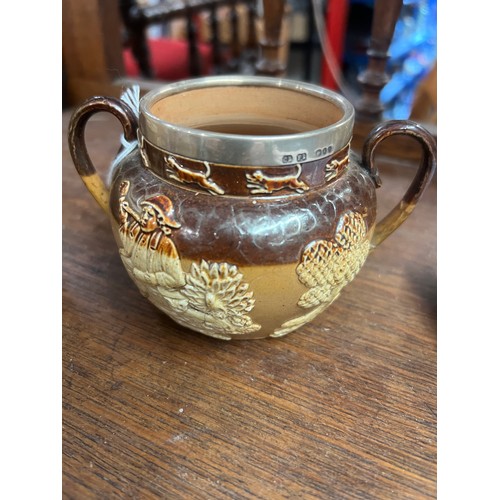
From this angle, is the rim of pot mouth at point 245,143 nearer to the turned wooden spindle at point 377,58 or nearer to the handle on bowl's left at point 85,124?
the handle on bowl's left at point 85,124

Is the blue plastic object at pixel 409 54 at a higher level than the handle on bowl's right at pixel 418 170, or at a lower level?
lower

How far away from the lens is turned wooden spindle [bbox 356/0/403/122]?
83 centimetres

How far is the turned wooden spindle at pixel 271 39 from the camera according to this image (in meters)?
0.93

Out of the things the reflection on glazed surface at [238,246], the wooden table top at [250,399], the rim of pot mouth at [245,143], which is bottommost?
the wooden table top at [250,399]

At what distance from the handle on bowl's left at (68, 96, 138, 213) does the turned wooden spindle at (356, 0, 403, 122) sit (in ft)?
1.68

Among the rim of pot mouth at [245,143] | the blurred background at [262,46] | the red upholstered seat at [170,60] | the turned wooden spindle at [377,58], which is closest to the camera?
the rim of pot mouth at [245,143]

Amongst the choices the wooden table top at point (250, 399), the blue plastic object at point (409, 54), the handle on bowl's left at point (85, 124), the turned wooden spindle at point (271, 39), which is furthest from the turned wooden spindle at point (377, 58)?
the blue plastic object at point (409, 54)

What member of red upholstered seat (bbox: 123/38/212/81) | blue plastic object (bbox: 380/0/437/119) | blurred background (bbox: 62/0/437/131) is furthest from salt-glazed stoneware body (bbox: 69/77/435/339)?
blue plastic object (bbox: 380/0/437/119)

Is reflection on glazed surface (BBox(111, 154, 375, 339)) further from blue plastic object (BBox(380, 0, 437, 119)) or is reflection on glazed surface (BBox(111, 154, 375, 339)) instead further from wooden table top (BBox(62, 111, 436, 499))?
blue plastic object (BBox(380, 0, 437, 119))

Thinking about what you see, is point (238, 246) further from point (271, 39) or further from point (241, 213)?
point (271, 39)

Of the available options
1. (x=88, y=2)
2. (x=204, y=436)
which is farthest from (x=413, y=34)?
(x=204, y=436)

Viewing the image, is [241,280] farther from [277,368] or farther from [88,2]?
[88,2]

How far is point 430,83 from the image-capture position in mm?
1044

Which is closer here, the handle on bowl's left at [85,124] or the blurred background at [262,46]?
the handle on bowl's left at [85,124]
